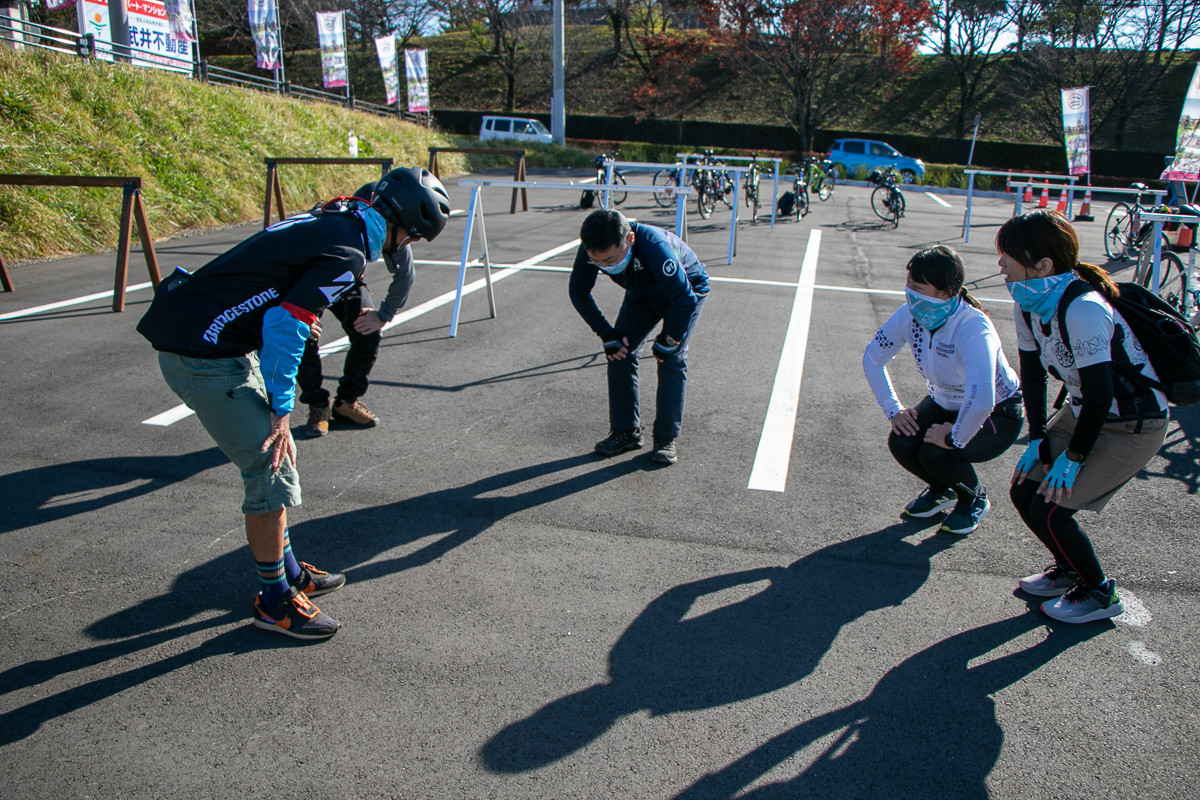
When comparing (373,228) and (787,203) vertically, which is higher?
(787,203)

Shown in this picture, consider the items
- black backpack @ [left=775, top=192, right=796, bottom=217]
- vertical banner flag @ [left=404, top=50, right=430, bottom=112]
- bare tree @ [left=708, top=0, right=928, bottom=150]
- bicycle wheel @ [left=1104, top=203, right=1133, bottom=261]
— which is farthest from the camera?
bare tree @ [left=708, top=0, right=928, bottom=150]

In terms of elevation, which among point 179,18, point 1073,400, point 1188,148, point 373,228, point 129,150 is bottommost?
point 1073,400

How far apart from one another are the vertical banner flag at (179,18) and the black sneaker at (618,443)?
22.8 m

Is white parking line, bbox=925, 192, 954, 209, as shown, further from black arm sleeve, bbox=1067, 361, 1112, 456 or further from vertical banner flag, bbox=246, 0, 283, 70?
black arm sleeve, bbox=1067, 361, 1112, 456

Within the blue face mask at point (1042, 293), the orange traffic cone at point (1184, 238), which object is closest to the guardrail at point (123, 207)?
the blue face mask at point (1042, 293)

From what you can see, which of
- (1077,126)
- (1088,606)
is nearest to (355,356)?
(1088,606)

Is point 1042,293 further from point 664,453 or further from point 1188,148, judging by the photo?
point 1188,148

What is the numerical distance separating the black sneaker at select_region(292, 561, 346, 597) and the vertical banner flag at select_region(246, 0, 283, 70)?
82.4 ft

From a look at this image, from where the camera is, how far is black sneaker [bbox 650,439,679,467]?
4.69m

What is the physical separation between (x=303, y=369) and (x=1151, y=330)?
453 centimetres

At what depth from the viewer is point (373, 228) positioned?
2.82 metres

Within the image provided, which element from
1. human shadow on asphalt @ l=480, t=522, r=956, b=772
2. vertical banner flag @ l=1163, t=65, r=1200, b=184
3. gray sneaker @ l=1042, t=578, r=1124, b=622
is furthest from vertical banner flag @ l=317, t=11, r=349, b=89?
gray sneaker @ l=1042, t=578, r=1124, b=622

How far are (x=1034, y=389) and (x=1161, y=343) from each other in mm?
518

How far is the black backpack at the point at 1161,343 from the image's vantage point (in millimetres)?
2797
